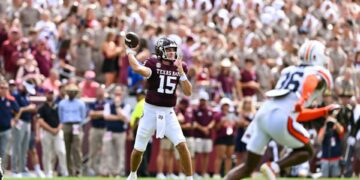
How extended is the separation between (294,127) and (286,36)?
13.9 m

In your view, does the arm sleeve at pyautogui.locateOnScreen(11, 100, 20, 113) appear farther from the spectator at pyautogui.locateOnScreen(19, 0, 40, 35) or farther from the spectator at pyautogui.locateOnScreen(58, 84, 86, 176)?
the spectator at pyautogui.locateOnScreen(19, 0, 40, 35)

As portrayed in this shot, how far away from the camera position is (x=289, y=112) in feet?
41.7

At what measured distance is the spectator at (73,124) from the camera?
21000 millimetres

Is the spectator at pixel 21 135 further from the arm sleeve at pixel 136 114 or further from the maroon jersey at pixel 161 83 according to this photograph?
the maroon jersey at pixel 161 83

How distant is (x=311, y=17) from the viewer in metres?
27.8

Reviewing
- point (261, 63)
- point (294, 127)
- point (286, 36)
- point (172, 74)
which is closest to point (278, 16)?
point (286, 36)

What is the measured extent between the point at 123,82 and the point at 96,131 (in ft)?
4.81

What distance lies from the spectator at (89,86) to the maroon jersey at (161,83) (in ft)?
24.6

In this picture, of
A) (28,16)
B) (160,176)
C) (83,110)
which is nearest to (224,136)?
(160,176)

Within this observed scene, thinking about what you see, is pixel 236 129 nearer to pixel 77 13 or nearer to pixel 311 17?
pixel 77 13

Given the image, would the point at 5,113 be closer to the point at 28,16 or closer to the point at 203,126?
the point at 28,16

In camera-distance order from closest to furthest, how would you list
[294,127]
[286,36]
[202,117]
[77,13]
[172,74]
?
[294,127] < [172,74] < [202,117] < [77,13] < [286,36]

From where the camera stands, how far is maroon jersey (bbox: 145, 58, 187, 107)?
14648 millimetres

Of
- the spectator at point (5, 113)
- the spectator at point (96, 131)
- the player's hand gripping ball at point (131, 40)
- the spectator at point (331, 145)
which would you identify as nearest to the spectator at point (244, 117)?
the spectator at point (331, 145)
